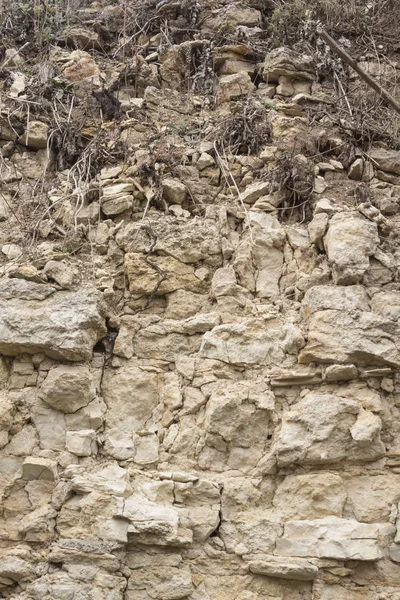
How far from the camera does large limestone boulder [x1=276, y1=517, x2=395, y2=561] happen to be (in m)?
3.53

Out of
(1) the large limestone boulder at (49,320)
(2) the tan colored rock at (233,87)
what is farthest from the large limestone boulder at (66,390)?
(2) the tan colored rock at (233,87)

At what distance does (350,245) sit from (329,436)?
1.23m

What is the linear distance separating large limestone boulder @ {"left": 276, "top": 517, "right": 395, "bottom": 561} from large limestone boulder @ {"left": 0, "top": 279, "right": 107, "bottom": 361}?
1.51m

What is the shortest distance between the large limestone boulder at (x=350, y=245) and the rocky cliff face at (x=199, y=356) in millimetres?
14

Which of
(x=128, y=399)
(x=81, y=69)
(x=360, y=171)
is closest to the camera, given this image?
(x=128, y=399)

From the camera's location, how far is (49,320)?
4004 mm

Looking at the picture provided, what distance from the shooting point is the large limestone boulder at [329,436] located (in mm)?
3754

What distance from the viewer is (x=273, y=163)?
5109 millimetres

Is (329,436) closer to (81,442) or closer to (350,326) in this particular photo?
(350,326)

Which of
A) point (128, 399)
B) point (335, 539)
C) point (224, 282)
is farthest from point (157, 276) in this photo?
point (335, 539)

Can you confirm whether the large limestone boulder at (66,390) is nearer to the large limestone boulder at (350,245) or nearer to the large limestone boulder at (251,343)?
the large limestone boulder at (251,343)

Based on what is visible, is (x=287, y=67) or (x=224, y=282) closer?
(x=224, y=282)

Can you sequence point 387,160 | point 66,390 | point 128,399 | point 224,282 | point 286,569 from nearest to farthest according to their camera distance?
point 286,569 < point 66,390 < point 128,399 < point 224,282 < point 387,160

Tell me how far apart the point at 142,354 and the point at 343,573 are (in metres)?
1.65
